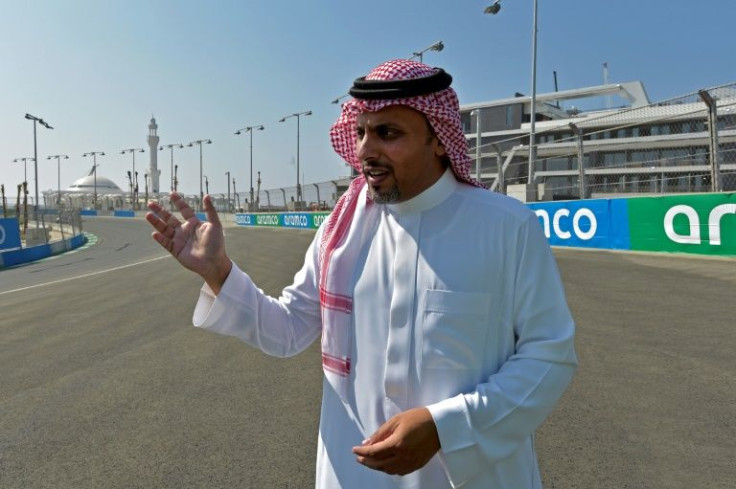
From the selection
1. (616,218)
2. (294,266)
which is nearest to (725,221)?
(616,218)

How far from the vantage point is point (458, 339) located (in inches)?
56.0

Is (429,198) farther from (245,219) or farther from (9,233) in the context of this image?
(245,219)

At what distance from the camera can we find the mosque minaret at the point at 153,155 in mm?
154125

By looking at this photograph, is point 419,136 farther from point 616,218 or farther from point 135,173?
point 135,173

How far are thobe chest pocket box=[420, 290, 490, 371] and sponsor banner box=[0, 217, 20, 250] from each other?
22.7m

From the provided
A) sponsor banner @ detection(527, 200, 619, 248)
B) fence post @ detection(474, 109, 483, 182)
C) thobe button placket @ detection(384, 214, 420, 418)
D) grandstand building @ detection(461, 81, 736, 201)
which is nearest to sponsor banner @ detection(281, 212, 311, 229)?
grandstand building @ detection(461, 81, 736, 201)

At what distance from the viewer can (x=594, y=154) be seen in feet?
136

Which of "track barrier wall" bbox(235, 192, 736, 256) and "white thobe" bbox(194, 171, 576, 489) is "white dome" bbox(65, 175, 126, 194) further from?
"white thobe" bbox(194, 171, 576, 489)

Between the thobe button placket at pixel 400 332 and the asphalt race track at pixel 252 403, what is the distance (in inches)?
71.6

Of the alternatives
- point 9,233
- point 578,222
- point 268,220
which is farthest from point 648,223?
point 268,220

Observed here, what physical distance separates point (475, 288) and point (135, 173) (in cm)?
9899

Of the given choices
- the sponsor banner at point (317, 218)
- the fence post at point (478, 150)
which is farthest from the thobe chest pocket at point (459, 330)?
the sponsor banner at point (317, 218)

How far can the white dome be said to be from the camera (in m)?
152

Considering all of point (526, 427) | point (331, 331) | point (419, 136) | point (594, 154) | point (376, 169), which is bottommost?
point (526, 427)
